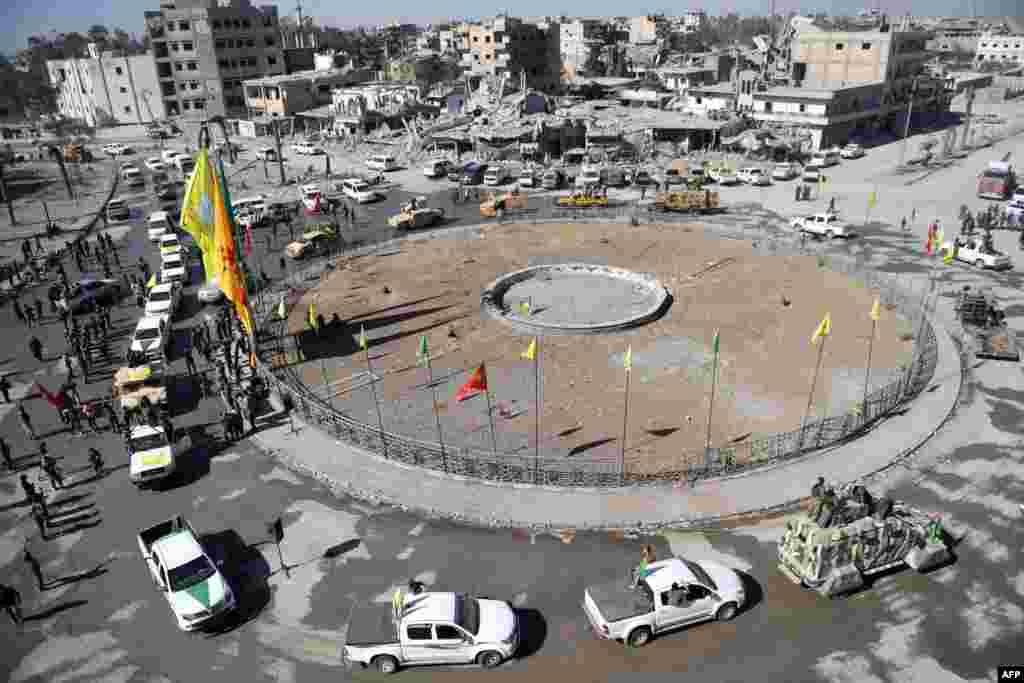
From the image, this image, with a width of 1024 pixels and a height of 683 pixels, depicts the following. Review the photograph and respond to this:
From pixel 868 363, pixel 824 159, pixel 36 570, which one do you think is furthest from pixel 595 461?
pixel 824 159

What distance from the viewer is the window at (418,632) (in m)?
16.7

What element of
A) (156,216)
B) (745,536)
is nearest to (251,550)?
(745,536)

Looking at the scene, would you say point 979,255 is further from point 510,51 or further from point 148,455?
point 510,51

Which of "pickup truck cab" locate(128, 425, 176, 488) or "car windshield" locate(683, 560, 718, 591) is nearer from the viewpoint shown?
"car windshield" locate(683, 560, 718, 591)

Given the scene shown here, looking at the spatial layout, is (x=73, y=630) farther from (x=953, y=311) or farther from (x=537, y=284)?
(x=953, y=311)

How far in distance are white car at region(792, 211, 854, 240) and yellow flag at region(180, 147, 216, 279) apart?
128 feet

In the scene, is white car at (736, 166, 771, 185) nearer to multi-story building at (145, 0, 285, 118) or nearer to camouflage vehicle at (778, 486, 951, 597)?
camouflage vehicle at (778, 486, 951, 597)

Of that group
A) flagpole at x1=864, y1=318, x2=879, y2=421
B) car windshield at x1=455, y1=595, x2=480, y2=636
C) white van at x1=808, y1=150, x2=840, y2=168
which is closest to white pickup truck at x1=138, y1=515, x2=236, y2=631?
car windshield at x1=455, y1=595, x2=480, y2=636

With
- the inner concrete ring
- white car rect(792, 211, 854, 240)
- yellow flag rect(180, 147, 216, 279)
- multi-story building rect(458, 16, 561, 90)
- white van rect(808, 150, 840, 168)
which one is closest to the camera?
yellow flag rect(180, 147, 216, 279)

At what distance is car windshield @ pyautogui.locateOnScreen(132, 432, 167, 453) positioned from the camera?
82.1ft

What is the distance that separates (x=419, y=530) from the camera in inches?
843

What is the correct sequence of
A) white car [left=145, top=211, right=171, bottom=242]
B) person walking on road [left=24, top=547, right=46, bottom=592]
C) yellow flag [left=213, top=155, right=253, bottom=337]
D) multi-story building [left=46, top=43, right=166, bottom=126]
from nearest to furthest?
person walking on road [left=24, top=547, right=46, bottom=592] → yellow flag [left=213, top=155, right=253, bottom=337] → white car [left=145, top=211, right=171, bottom=242] → multi-story building [left=46, top=43, right=166, bottom=126]

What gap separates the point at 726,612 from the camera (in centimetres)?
1766

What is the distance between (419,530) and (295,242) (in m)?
34.0
